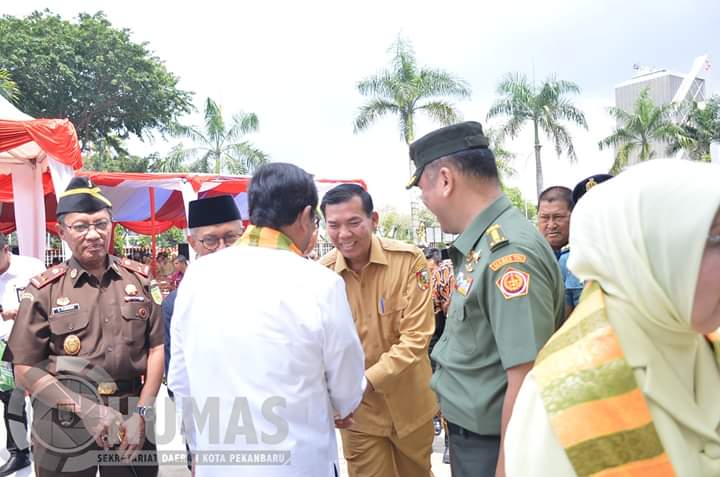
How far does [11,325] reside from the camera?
4.44 metres

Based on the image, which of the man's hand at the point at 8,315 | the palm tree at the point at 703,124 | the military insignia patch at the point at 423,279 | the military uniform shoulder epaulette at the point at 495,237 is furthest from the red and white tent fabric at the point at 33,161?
the palm tree at the point at 703,124

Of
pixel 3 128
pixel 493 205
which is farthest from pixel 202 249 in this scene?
pixel 3 128

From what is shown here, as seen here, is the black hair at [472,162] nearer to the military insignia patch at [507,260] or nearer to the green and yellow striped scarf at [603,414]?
the military insignia patch at [507,260]

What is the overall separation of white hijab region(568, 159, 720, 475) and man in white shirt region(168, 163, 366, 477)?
100 centimetres

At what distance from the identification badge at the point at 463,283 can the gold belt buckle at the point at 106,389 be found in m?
1.81

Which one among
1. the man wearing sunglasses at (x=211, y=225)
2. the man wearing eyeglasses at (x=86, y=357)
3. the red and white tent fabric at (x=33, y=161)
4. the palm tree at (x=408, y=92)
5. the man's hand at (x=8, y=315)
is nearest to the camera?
the man wearing eyeglasses at (x=86, y=357)

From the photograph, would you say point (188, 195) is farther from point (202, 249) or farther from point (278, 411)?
point (278, 411)

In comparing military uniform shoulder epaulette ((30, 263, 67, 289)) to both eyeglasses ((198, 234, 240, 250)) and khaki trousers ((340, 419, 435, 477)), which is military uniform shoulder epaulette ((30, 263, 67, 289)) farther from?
khaki trousers ((340, 419, 435, 477))

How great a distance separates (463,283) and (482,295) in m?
0.14

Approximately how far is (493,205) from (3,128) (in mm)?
5830

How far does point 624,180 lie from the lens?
1.09m

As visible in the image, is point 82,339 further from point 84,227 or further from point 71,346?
point 84,227

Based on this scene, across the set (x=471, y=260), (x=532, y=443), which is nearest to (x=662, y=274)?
(x=532, y=443)

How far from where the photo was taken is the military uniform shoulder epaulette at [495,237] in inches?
71.5
